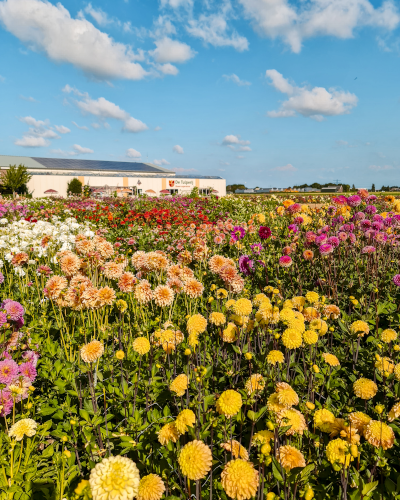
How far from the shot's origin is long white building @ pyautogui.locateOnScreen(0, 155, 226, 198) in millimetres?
47625

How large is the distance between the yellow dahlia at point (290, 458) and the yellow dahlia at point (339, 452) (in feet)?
0.41

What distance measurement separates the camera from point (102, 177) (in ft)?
176

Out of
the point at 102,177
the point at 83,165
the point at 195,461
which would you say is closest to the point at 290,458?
the point at 195,461

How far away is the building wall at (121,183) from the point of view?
155 feet

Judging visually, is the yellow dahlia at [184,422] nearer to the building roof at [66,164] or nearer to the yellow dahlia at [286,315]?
the yellow dahlia at [286,315]

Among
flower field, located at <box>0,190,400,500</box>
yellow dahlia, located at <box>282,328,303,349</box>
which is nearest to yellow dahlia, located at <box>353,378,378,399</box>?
flower field, located at <box>0,190,400,500</box>

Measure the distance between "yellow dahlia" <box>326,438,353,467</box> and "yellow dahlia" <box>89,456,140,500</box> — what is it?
86cm

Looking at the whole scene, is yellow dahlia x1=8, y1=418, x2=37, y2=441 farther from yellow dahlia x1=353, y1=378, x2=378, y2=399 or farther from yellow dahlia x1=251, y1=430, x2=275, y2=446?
yellow dahlia x1=353, y1=378, x2=378, y2=399

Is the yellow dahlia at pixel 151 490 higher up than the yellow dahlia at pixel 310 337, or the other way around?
the yellow dahlia at pixel 310 337

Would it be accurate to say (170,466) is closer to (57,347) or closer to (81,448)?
(81,448)

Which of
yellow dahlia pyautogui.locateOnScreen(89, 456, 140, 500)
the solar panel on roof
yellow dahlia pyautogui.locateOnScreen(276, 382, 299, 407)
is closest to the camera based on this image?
yellow dahlia pyautogui.locateOnScreen(89, 456, 140, 500)

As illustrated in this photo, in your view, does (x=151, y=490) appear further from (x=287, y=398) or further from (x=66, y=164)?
(x=66, y=164)

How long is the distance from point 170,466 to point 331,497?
0.85 m

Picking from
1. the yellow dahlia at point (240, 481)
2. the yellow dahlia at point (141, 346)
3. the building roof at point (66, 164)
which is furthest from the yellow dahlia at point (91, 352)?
the building roof at point (66, 164)
